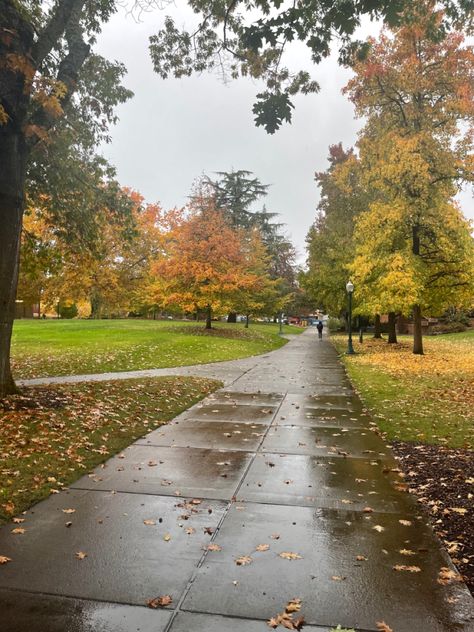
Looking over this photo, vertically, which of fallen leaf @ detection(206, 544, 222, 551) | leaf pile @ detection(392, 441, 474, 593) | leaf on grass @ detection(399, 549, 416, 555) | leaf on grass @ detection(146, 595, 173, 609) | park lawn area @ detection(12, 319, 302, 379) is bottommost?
leaf pile @ detection(392, 441, 474, 593)

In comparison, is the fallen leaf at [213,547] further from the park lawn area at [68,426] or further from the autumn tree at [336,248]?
the autumn tree at [336,248]

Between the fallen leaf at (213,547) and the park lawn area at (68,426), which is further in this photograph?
the park lawn area at (68,426)

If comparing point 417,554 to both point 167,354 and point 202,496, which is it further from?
point 167,354

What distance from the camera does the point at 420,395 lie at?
11.5 metres

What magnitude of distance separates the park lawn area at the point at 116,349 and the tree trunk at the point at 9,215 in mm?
4902

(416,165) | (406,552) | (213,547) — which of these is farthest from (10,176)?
(416,165)

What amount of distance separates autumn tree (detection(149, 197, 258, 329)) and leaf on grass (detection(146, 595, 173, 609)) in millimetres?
25781

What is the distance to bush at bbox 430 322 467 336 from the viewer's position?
141 feet

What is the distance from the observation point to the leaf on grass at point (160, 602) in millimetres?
3143

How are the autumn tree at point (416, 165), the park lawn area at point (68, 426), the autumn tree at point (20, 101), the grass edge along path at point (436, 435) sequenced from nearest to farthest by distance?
the grass edge along path at point (436, 435), the park lawn area at point (68, 426), the autumn tree at point (20, 101), the autumn tree at point (416, 165)

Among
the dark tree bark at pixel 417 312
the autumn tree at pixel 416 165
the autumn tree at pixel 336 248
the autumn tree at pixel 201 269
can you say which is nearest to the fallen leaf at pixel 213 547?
the autumn tree at pixel 416 165

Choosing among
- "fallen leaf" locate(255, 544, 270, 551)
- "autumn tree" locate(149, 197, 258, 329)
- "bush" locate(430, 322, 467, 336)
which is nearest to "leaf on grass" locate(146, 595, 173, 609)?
"fallen leaf" locate(255, 544, 270, 551)

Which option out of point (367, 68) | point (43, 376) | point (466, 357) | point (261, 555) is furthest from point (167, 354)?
point (261, 555)

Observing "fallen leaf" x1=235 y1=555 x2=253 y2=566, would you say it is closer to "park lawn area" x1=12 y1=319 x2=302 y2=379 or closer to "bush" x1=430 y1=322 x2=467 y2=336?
"park lawn area" x1=12 y1=319 x2=302 y2=379
